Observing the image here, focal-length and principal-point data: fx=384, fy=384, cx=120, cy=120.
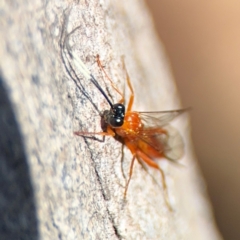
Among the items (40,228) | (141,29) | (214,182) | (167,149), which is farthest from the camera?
(214,182)

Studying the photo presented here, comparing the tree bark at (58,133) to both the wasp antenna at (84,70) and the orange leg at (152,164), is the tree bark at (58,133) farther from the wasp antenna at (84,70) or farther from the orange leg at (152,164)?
the orange leg at (152,164)

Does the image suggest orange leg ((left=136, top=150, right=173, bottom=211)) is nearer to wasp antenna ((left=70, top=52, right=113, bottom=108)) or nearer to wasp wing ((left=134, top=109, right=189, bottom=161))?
wasp wing ((left=134, top=109, right=189, bottom=161))

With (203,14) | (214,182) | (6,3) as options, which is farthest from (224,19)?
(6,3)

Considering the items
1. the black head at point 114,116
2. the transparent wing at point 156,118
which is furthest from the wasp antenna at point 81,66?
the transparent wing at point 156,118

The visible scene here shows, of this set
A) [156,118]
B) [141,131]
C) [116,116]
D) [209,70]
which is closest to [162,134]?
[156,118]

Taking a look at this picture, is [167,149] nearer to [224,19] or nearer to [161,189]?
[161,189]

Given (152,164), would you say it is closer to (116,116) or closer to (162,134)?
(162,134)
